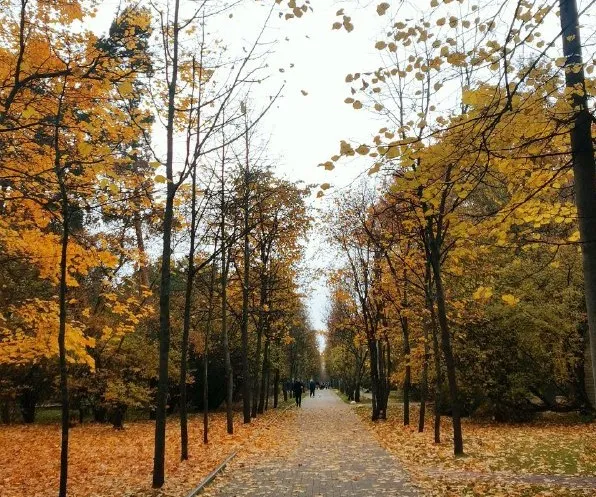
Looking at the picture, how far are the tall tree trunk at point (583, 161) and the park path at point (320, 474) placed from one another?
446cm

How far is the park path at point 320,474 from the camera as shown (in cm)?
816

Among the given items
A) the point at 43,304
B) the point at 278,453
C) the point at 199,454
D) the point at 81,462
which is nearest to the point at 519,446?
the point at 278,453

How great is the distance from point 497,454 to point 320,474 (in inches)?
178

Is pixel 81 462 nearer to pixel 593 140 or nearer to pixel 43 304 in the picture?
pixel 43 304

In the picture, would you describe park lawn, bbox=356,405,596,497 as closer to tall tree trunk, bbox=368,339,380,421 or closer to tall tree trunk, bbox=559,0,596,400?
tall tree trunk, bbox=368,339,380,421

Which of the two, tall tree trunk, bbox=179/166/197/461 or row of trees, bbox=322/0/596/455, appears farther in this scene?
tall tree trunk, bbox=179/166/197/461

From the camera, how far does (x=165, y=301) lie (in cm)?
958

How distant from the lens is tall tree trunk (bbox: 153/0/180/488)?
30.0 ft

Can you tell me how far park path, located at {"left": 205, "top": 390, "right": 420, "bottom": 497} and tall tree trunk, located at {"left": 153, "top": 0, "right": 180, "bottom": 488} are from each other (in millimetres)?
1148

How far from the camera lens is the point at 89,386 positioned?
21.0m

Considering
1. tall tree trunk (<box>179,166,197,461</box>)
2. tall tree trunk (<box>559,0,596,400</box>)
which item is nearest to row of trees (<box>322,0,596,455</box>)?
tall tree trunk (<box>559,0,596,400</box>)

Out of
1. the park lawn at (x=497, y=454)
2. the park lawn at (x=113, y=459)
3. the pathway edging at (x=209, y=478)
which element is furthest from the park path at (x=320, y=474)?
the park lawn at (x=113, y=459)

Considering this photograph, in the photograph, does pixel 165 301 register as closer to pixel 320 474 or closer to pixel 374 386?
pixel 320 474

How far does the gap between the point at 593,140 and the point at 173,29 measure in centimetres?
764
